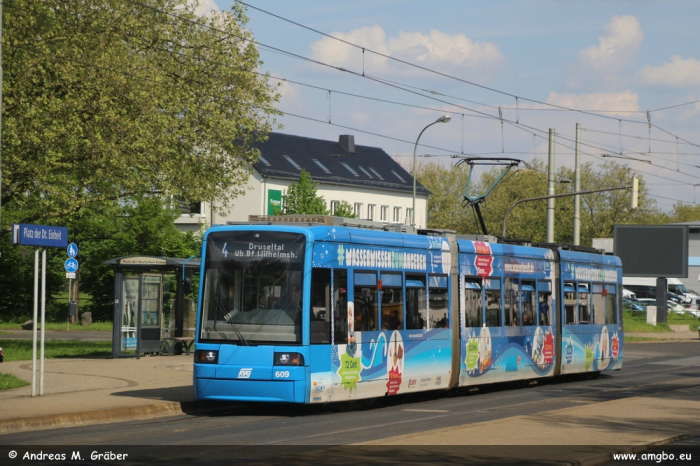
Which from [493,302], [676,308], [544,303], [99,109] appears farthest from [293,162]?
[493,302]

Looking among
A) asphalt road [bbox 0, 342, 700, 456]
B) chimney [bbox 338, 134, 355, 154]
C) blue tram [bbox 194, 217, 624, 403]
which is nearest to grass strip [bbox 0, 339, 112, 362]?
asphalt road [bbox 0, 342, 700, 456]

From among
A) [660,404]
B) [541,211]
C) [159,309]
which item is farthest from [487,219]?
[660,404]

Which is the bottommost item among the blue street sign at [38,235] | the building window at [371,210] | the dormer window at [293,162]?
the blue street sign at [38,235]

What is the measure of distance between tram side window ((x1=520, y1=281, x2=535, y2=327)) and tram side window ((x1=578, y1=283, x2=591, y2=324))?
2.39 m

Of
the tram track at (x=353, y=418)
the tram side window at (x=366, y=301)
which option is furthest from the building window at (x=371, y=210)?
the tram side window at (x=366, y=301)

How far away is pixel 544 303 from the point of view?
22.3 meters

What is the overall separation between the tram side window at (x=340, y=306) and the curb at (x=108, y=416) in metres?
2.48

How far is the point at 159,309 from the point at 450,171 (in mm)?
77939

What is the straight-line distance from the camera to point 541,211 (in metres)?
100

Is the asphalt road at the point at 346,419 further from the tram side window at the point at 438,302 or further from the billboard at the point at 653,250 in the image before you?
the billboard at the point at 653,250

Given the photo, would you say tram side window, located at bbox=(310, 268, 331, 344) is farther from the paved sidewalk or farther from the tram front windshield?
the paved sidewalk

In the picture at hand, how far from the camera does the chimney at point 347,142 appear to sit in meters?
83.5

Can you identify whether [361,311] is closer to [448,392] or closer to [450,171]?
[448,392]

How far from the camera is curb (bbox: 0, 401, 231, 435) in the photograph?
13.4 metres
